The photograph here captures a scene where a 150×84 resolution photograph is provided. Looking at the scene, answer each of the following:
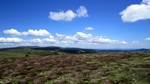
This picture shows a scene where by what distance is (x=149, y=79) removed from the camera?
1124 inches

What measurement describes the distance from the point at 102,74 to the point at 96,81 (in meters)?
4.50

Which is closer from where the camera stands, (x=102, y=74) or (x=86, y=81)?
(x=86, y=81)

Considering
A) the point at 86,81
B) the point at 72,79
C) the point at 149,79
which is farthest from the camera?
the point at 72,79

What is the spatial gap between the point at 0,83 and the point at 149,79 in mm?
23383

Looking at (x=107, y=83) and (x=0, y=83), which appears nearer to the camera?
(x=107, y=83)

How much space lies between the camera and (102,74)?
34.5 meters

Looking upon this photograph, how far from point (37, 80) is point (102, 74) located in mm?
10730

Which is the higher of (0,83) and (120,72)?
(120,72)

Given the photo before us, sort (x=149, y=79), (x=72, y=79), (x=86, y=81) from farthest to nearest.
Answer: (x=72, y=79) < (x=86, y=81) < (x=149, y=79)

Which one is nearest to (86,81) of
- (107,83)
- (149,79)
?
(107,83)

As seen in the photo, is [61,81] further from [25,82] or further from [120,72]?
[120,72]

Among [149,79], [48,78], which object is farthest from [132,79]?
[48,78]

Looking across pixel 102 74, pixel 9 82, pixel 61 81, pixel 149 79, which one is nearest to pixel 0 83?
pixel 9 82

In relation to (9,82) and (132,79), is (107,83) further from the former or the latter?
(9,82)
